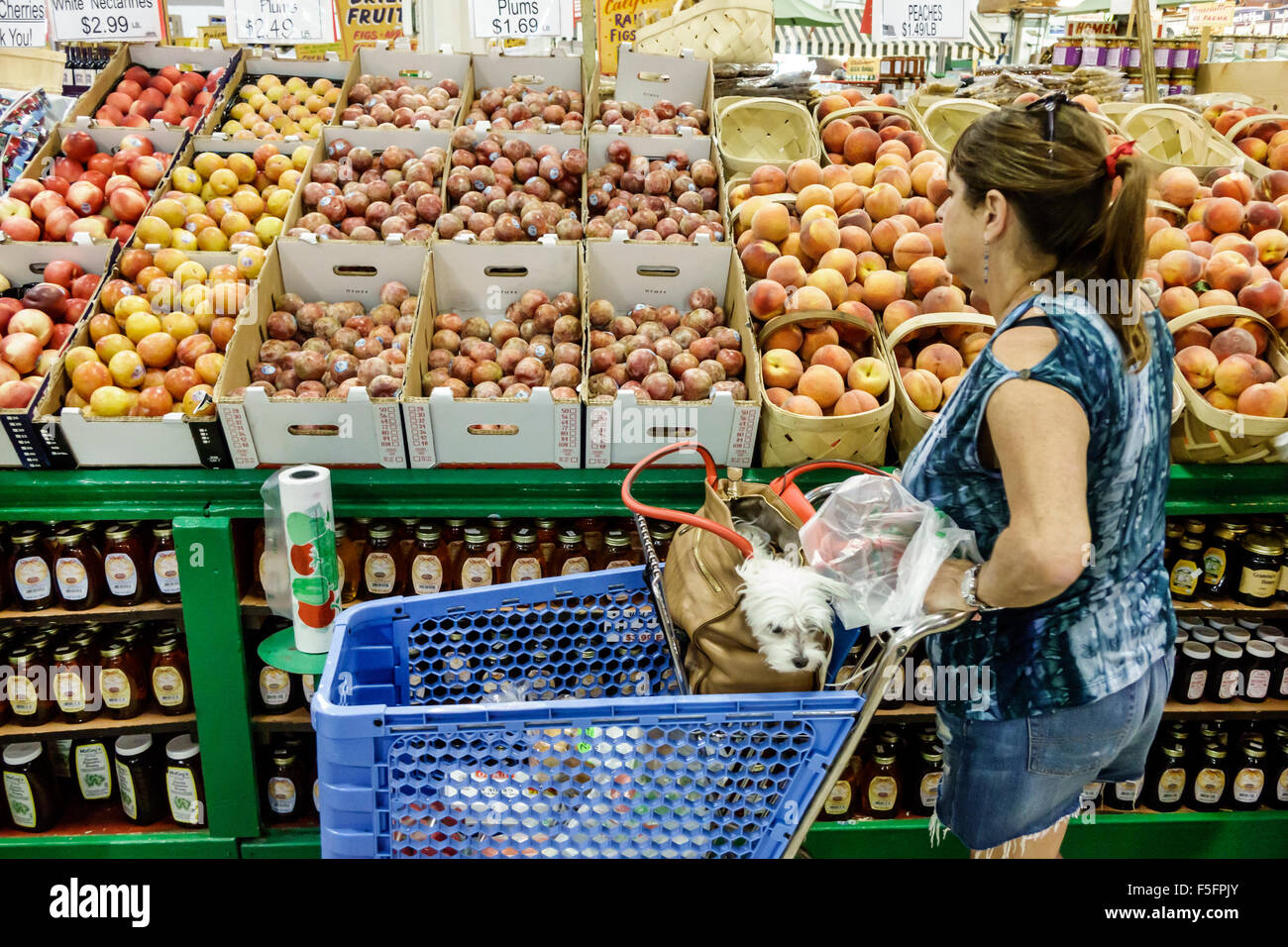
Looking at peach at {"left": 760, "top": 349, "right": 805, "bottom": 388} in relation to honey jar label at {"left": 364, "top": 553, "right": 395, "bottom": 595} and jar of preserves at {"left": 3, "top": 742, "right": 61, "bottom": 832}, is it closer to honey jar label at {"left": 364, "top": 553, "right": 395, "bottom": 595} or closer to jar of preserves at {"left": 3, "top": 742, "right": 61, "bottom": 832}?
honey jar label at {"left": 364, "top": 553, "right": 395, "bottom": 595}

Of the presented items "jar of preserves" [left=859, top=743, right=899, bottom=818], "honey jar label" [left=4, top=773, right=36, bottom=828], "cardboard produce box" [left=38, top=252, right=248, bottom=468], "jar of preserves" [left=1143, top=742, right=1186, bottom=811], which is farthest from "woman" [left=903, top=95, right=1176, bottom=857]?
"honey jar label" [left=4, top=773, right=36, bottom=828]

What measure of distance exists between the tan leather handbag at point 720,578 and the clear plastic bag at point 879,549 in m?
0.09

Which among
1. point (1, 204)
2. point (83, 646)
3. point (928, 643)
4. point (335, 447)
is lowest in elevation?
point (83, 646)

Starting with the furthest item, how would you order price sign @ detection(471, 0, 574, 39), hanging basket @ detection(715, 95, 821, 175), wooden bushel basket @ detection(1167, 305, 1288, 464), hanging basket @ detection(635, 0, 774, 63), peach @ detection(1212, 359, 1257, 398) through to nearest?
1. hanging basket @ detection(635, 0, 774, 63)
2. hanging basket @ detection(715, 95, 821, 175)
3. price sign @ detection(471, 0, 574, 39)
4. peach @ detection(1212, 359, 1257, 398)
5. wooden bushel basket @ detection(1167, 305, 1288, 464)

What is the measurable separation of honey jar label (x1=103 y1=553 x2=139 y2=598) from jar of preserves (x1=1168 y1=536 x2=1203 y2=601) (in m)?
2.73

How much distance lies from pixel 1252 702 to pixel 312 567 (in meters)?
2.60

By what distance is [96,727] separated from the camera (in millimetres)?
2305

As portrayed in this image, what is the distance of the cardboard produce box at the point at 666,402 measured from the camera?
6.77 feet

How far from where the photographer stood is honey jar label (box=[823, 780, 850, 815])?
97.3 inches

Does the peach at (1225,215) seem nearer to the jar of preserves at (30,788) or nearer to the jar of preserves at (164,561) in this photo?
the jar of preserves at (164,561)

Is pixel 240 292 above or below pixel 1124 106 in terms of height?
below

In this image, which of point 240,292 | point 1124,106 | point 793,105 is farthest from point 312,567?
point 1124,106
